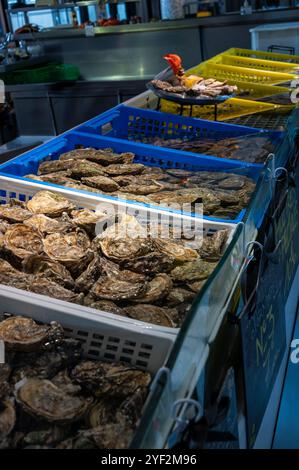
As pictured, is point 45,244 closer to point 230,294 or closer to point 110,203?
point 110,203

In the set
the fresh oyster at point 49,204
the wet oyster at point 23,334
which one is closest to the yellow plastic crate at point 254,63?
the fresh oyster at point 49,204

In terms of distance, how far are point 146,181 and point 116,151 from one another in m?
0.44

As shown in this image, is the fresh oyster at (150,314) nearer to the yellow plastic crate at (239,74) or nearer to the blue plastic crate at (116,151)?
the blue plastic crate at (116,151)

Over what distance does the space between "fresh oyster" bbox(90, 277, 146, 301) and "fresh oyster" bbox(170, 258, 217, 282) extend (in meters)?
0.12

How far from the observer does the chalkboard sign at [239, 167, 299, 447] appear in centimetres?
147

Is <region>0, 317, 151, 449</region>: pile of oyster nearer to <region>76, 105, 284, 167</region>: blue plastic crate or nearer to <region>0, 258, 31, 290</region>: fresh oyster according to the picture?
<region>0, 258, 31, 290</region>: fresh oyster

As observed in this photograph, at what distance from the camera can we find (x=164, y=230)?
5.63 ft

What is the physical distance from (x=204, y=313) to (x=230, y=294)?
256 millimetres

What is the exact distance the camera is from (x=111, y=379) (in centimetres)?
112

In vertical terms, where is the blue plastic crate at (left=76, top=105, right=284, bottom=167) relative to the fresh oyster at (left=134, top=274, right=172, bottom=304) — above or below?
above

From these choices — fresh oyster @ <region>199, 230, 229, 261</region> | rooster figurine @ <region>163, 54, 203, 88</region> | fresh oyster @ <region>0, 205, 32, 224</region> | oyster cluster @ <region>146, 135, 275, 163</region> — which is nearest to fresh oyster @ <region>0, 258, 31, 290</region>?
fresh oyster @ <region>0, 205, 32, 224</region>

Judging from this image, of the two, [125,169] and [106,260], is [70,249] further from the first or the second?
[125,169]

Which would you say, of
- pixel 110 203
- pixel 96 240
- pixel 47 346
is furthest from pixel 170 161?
pixel 47 346

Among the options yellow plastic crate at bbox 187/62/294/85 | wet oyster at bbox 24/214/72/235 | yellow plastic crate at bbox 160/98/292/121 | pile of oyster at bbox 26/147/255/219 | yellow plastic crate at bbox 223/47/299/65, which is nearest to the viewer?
wet oyster at bbox 24/214/72/235
